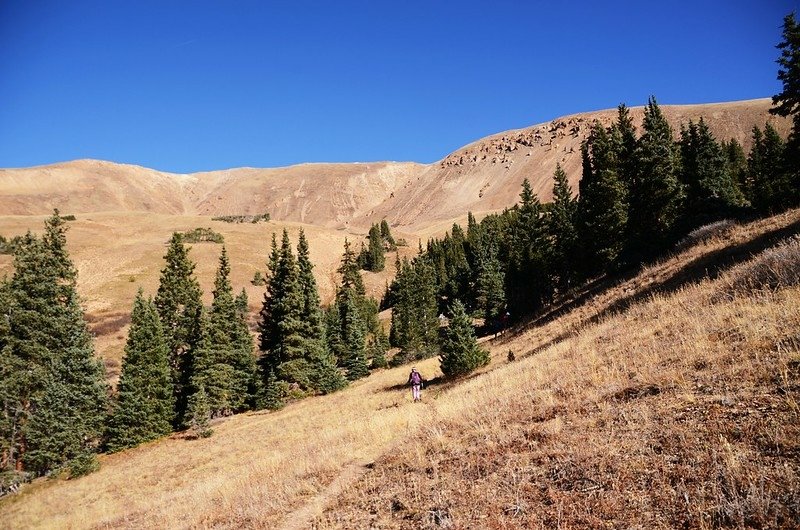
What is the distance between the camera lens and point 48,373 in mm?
31609

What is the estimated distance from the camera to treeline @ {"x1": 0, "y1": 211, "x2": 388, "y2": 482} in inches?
1159

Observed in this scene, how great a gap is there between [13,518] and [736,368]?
1127 inches

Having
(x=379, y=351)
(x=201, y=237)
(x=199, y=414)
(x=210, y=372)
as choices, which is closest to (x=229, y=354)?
(x=210, y=372)

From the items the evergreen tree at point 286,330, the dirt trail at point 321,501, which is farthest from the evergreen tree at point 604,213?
the dirt trail at point 321,501

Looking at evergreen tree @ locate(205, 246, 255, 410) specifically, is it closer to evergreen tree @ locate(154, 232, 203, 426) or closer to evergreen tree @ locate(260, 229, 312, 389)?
evergreen tree @ locate(154, 232, 203, 426)

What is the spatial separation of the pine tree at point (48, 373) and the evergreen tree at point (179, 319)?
749 cm

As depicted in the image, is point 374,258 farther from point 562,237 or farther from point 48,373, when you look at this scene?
point 48,373

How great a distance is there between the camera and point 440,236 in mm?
175250

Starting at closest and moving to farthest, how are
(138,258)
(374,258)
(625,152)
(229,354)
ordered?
(229,354) < (625,152) < (138,258) < (374,258)

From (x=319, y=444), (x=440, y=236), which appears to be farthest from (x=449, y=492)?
(x=440, y=236)

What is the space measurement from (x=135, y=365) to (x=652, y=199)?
151ft

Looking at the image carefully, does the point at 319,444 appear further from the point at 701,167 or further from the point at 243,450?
the point at 701,167

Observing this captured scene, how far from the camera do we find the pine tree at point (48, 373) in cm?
2852

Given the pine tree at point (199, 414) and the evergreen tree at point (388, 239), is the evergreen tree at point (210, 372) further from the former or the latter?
the evergreen tree at point (388, 239)
